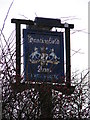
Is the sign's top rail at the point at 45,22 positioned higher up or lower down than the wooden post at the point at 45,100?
higher up

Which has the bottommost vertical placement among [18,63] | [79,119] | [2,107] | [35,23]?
[79,119]

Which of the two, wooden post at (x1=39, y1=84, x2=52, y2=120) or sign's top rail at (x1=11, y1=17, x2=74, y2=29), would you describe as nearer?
wooden post at (x1=39, y1=84, x2=52, y2=120)

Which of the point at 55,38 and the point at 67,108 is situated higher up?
the point at 55,38

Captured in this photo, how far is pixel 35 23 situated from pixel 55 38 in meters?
0.47

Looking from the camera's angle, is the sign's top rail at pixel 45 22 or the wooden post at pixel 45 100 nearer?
the wooden post at pixel 45 100

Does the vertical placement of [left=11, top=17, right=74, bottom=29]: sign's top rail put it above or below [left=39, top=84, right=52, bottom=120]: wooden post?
above

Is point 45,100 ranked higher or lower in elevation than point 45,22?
lower

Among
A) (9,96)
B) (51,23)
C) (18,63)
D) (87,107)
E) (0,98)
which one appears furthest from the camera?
(51,23)

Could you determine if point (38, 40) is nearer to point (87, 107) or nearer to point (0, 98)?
point (87, 107)

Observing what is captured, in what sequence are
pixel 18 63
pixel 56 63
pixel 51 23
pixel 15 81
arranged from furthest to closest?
pixel 51 23, pixel 56 63, pixel 18 63, pixel 15 81

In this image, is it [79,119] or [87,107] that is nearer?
[79,119]

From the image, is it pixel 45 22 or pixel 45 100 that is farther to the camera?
pixel 45 22

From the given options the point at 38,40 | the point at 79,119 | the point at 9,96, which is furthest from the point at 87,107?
the point at 38,40

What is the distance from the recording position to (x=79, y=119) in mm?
3928
